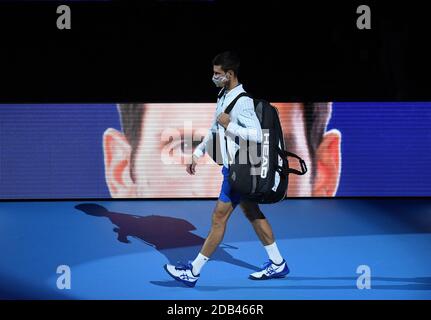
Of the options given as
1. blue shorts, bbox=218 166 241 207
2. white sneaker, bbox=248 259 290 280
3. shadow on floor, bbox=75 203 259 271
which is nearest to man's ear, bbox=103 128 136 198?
shadow on floor, bbox=75 203 259 271

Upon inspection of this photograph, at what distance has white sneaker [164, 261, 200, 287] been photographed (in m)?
5.49

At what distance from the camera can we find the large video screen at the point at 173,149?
7.91 metres

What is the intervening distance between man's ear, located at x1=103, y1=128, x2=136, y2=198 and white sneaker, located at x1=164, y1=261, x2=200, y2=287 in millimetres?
2535

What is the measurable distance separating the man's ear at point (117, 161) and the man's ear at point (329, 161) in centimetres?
182

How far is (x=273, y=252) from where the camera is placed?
561 centimetres

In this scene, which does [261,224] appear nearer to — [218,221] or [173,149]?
[218,221]
